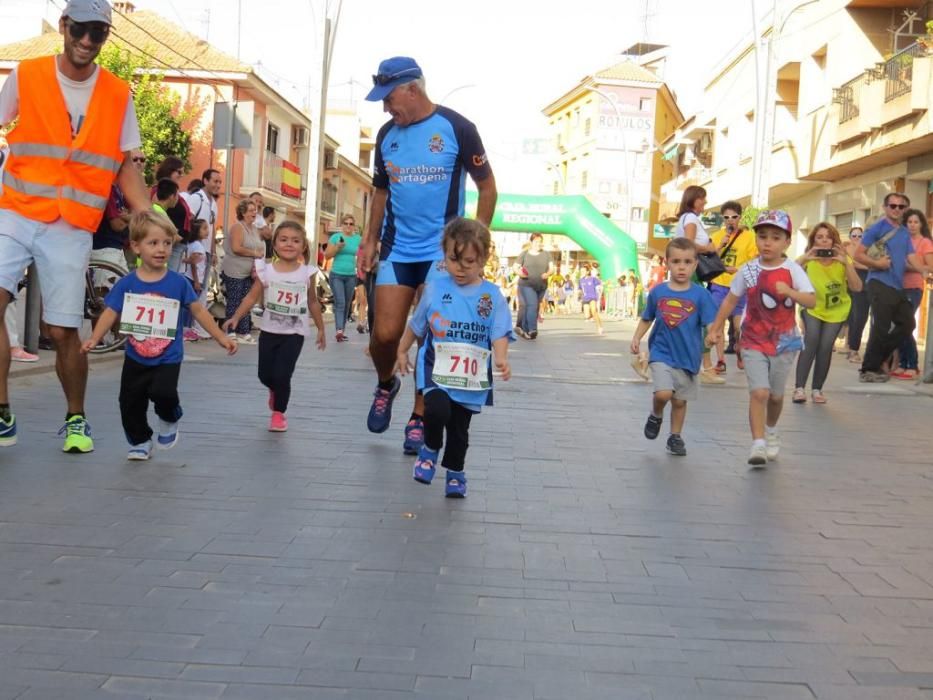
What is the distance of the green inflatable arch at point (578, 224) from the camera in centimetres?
4084

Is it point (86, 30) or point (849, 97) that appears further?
point (849, 97)

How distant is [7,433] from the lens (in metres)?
6.37

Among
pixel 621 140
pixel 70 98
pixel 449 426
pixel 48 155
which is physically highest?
pixel 621 140

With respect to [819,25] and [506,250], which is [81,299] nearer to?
[819,25]

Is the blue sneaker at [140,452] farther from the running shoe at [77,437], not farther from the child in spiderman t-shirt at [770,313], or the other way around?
the child in spiderman t-shirt at [770,313]

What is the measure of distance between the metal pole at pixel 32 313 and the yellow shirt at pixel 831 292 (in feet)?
22.5

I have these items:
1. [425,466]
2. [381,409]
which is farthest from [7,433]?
[425,466]

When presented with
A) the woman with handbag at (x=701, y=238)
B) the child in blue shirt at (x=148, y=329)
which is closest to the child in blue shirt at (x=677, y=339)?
the child in blue shirt at (x=148, y=329)

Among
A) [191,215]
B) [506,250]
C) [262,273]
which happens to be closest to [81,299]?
[262,273]

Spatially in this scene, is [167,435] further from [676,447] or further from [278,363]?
[676,447]

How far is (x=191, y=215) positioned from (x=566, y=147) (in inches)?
3093

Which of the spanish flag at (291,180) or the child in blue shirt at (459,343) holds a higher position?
the spanish flag at (291,180)

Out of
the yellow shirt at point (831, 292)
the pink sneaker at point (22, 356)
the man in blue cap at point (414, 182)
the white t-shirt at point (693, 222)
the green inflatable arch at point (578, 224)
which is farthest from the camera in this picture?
the green inflatable arch at point (578, 224)

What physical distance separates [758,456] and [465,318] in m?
2.35
